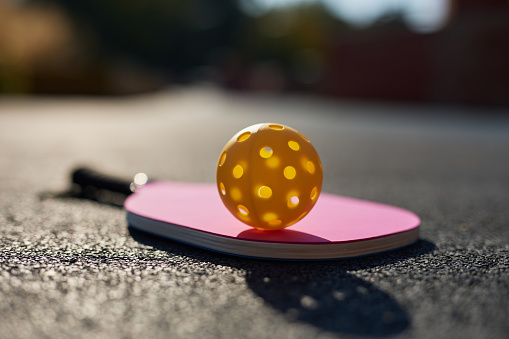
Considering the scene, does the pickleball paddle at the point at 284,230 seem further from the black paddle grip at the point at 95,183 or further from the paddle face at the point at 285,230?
the black paddle grip at the point at 95,183

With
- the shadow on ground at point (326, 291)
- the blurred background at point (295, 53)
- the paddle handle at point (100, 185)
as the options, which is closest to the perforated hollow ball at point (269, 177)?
the shadow on ground at point (326, 291)

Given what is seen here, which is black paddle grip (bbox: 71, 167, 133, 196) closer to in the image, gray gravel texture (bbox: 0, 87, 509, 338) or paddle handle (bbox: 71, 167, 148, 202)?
paddle handle (bbox: 71, 167, 148, 202)

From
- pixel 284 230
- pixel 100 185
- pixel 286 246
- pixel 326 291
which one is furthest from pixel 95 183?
pixel 326 291

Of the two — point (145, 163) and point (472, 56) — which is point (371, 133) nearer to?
point (145, 163)

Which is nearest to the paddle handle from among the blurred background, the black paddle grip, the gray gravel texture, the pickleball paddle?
the black paddle grip

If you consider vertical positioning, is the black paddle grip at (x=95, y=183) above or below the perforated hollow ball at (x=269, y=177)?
below

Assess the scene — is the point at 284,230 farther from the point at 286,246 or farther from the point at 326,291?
the point at 326,291

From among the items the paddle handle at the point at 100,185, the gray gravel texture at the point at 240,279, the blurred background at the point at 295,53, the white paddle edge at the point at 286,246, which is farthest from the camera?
the blurred background at the point at 295,53

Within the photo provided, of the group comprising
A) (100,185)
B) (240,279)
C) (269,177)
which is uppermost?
(269,177)
